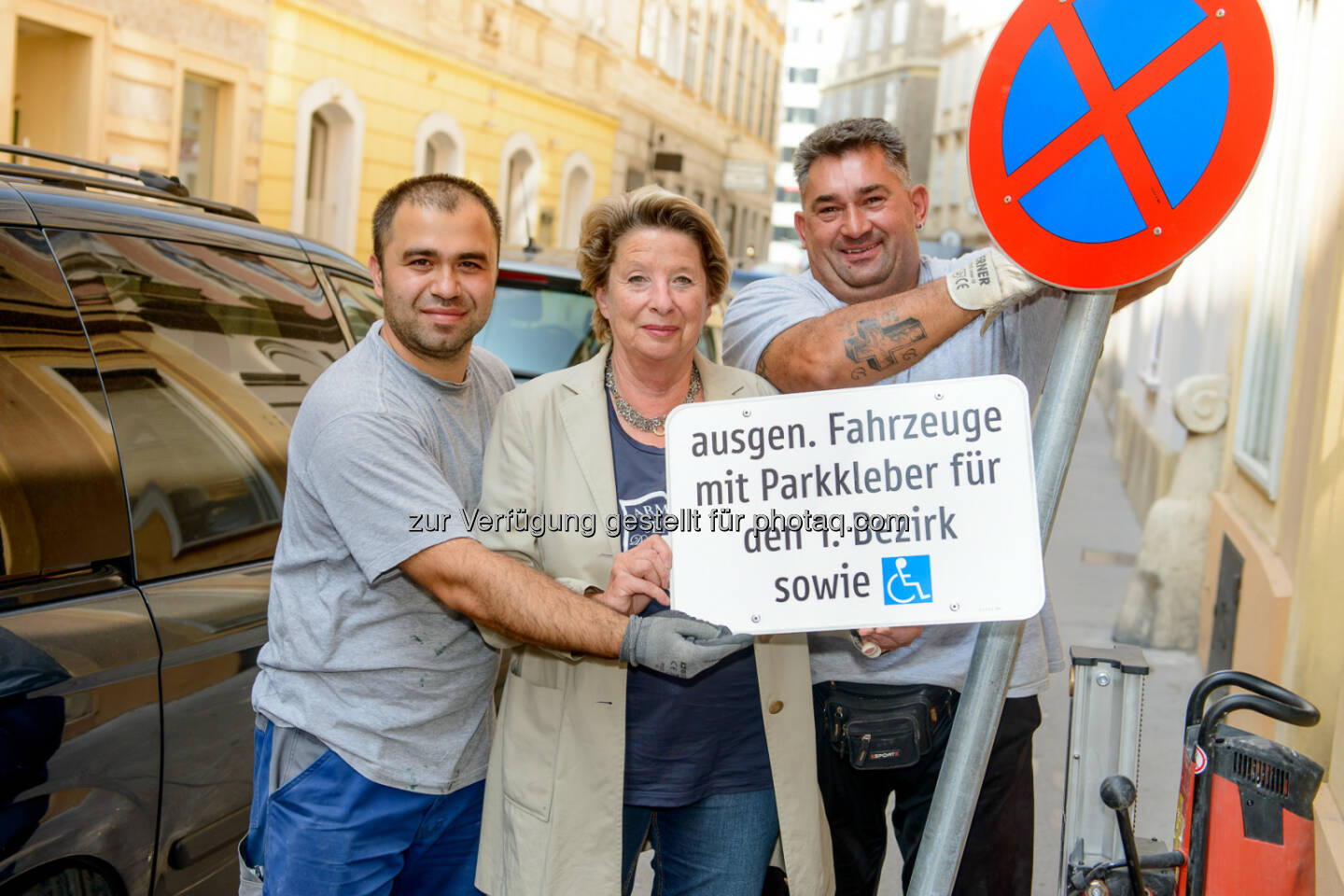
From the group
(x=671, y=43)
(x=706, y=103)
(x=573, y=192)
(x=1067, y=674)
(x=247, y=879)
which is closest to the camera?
(x=247, y=879)

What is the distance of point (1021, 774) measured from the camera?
8.21 feet

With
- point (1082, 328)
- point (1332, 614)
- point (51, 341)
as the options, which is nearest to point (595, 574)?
point (1082, 328)

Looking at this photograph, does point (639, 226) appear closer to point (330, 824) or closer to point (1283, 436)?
point (330, 824)

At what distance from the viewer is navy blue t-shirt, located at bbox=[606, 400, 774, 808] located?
7.28ft

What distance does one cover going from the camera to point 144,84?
11531 millimetres

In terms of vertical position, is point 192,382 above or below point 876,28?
below

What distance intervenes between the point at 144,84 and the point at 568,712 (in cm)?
1115

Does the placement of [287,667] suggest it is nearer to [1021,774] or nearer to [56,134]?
[1021,774]

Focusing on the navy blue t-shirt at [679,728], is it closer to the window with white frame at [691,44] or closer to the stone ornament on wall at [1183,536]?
the stone ornament on wall at [1183,536]

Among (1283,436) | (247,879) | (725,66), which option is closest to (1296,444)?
(1283,436)

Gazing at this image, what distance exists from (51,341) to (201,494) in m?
0.44

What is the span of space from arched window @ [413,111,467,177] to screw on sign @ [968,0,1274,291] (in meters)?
15.4

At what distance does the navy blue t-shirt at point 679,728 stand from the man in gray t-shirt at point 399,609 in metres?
0.24

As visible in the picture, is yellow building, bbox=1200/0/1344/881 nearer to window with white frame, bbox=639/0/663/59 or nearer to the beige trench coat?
the beige trench coat
